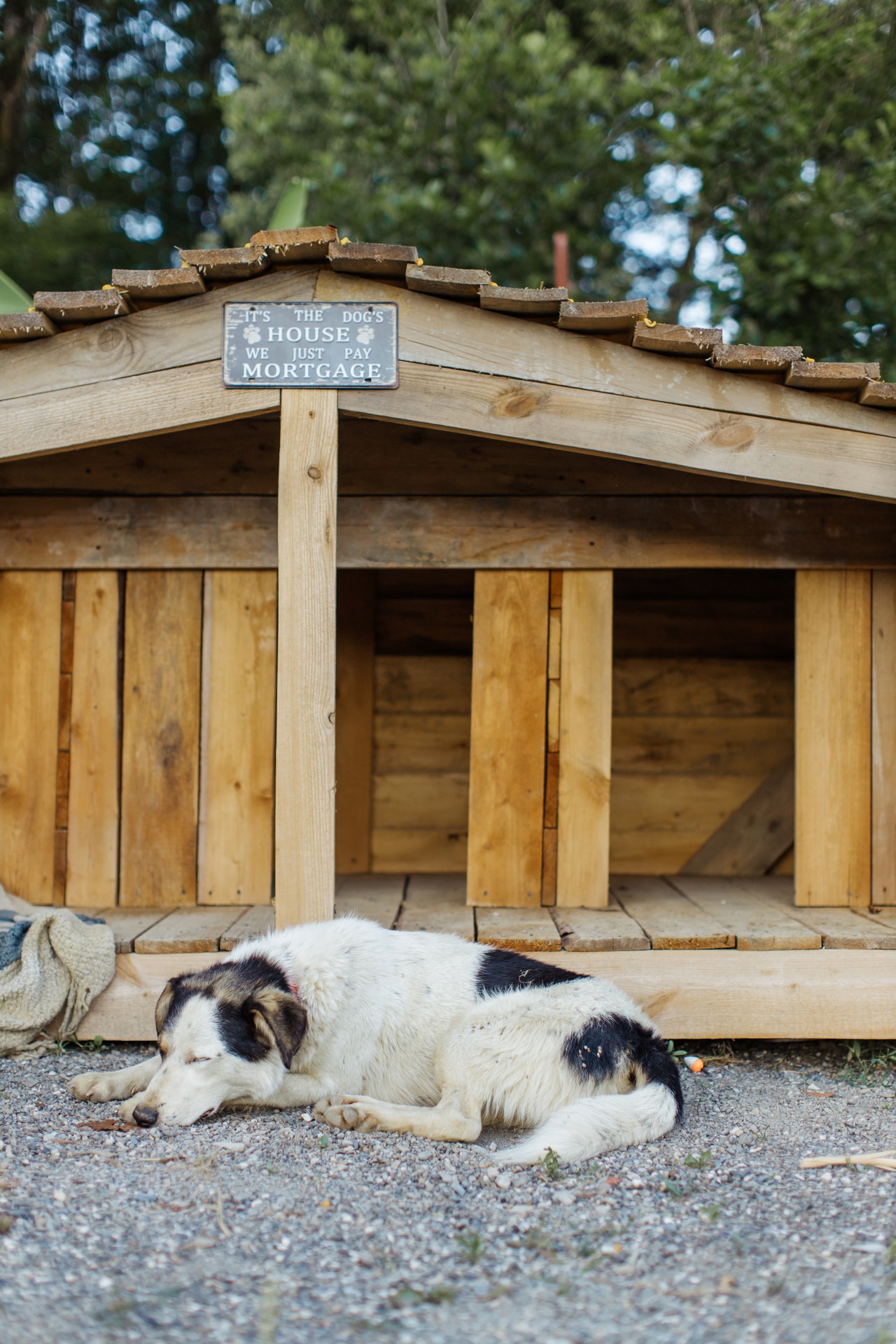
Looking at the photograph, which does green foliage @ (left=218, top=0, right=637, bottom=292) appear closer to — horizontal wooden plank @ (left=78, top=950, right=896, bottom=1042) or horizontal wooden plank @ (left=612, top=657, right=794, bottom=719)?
horizontal wooden plank @ (left=612, top=657, right=794, bottom=719)

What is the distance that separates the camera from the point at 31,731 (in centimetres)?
433

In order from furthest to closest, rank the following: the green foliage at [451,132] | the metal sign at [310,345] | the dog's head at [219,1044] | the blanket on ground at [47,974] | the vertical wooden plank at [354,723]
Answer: the green foliage at [451,132] → the vertical wooden plank at [354,723] → the blanket on ground at [47,974] → the metal sign at [310,345] → the dog's head at [219,1044]

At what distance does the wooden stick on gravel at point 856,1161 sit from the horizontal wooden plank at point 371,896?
159 centimetres

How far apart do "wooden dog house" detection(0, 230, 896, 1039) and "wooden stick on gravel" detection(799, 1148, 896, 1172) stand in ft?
2.70

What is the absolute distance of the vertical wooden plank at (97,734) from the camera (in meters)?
4.30

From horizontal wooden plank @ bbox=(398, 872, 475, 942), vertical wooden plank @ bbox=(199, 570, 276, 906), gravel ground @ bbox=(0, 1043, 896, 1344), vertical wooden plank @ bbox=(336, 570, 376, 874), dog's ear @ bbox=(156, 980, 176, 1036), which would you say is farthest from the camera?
vertical wooden plank @ bbox=(336, 570, 376, 874)

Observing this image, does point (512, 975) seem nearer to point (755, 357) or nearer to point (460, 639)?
point (755, 357)

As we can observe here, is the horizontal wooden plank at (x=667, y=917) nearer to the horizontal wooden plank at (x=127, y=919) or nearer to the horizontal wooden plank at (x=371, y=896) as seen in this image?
the horizontal wooden plank at (x=371, y=896)

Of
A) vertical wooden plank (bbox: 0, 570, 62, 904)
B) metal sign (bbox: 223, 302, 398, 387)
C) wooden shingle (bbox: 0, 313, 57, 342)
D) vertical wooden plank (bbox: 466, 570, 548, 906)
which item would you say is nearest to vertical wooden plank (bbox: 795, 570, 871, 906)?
vertical wooden plank (bbox: 466, 570, 548, 906)

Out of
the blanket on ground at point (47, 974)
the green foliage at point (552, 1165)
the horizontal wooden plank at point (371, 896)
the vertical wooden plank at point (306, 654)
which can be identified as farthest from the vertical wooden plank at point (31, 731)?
the green foliage at point (552, 1165)

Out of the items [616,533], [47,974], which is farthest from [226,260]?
[47,974]

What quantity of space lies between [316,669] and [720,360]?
1.73 meters

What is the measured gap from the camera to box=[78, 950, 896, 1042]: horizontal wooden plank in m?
3.55

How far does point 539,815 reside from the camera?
4.20 metres
